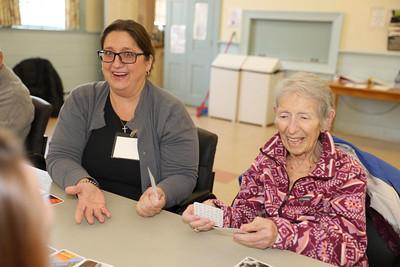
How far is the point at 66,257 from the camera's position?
1133 mm

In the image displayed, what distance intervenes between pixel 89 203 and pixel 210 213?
16.3 inches

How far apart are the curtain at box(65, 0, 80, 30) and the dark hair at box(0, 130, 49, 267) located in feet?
21.8

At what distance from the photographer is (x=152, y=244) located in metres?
1.23

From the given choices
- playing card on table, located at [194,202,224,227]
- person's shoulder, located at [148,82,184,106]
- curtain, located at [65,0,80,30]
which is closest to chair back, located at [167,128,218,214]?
person's shoulder, located at [148,82,184,106]

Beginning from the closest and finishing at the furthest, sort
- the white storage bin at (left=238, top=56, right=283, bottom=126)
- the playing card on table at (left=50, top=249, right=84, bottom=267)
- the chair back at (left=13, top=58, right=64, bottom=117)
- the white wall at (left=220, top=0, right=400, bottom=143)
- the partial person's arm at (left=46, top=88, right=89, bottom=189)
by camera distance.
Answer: the playing card on table at (left=50, top=249, right=84, bottom=267)
the partial person's arm at (left=46, top=88, right=89, bottom=189)
the white wall at (left=220, top=0, right=400, bottom=143)
the chair back at (left=13, top=58, right=64, bottom=117)
the white storage bin at (left=238, top=56, right=283, bottom=126)

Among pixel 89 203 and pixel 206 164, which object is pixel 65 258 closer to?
pixel 89 203

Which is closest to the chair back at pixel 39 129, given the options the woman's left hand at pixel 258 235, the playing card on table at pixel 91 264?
the playing card on table at pixel 91 264

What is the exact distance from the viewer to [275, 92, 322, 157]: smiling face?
149cm

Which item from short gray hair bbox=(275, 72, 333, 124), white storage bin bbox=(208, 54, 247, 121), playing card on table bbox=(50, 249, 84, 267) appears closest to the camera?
playing card on table bbox=(50, 249, 84, 267)

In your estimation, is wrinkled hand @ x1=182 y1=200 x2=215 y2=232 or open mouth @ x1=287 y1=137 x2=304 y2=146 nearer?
wrinkled hand @ x1=182 y1=200 x2=215 y2=232

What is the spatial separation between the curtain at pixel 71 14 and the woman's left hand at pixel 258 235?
6.06 metres

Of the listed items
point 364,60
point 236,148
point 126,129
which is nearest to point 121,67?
point 126,129

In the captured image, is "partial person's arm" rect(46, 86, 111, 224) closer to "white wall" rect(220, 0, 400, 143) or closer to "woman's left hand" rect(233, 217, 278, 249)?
"woman's left hand" rect(233, 217, 278, 249)

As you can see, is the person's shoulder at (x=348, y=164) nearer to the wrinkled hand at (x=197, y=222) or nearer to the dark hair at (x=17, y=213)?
the wrinkled hand at (x=197, y=222)
